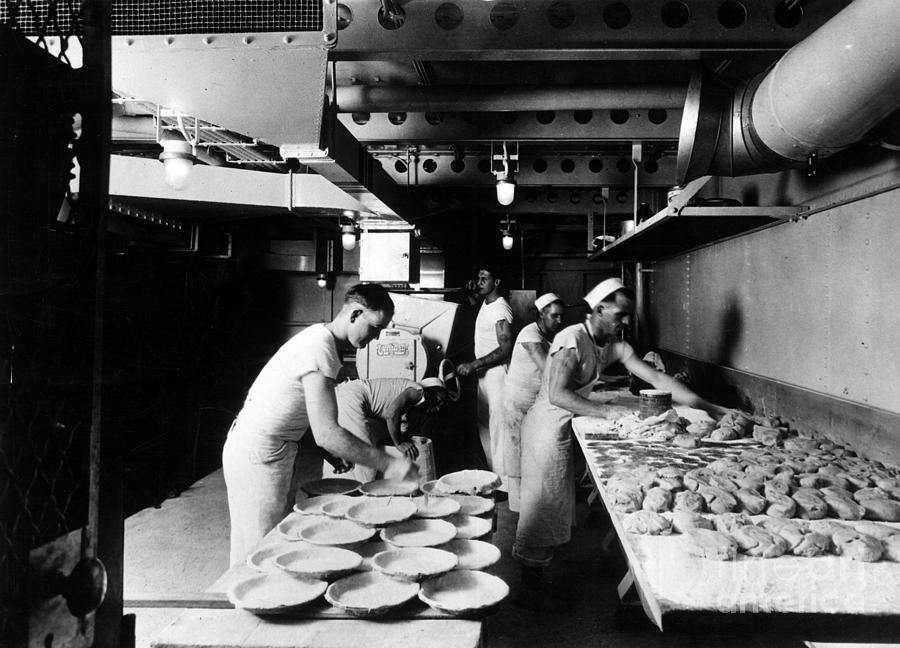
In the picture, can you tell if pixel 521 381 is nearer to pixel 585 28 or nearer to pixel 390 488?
pixel 390 488

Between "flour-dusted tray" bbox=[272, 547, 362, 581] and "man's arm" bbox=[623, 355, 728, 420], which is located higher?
"man's arm" bbox=[623, 355, 728, 420]

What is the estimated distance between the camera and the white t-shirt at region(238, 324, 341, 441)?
3.15 metres

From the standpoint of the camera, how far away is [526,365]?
5.62m

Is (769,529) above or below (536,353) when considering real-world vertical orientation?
below

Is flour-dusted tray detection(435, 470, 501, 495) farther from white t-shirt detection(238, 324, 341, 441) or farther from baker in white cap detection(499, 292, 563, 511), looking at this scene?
baker in white cap detection(499, 292, 563, 511)

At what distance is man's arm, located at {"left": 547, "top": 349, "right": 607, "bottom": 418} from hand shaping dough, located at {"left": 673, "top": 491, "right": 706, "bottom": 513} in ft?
5.18

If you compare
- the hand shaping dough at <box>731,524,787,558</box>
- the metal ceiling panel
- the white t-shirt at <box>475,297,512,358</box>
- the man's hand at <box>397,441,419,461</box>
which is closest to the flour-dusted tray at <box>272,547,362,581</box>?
the hand shaping dough at <box>731,524,787,558</box>

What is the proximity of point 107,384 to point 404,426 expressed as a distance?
2552mm

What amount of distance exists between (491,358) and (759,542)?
4.83 m

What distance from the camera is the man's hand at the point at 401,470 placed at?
→ 305cm

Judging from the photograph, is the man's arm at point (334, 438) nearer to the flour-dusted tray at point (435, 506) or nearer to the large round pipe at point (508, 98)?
the flour-dusted tray at point (435, 506)

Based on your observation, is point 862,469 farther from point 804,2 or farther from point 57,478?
point 57,478

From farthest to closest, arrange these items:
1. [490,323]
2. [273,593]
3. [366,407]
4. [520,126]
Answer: [490,323] → [366,407] → [520,126] → [273,593]

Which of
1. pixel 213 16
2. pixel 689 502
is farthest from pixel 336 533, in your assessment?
pixel 213 16
